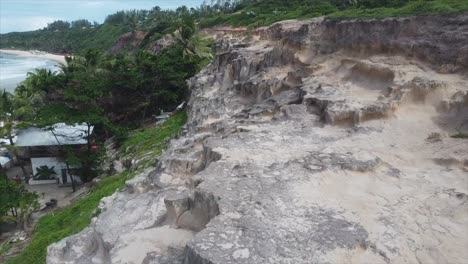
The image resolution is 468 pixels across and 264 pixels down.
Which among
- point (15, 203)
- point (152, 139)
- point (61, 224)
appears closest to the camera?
point (61, 224)

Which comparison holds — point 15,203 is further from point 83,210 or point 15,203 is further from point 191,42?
point 191,42

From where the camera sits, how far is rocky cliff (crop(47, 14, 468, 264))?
6379mm

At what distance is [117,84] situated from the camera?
3067 centimetres

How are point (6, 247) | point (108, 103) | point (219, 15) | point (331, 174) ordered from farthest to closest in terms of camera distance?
point (219, 15)
point (108, 103)
point (6, 247)
point (331, 174)

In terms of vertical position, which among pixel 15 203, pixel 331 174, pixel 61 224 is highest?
pixel 331 174

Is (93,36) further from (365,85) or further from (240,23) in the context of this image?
(365,85)

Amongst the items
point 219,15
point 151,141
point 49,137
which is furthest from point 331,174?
point 219,15

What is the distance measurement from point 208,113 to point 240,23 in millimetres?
39795

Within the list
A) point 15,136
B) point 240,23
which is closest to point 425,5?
point 15,136

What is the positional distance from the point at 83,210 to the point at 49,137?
35.5 feet

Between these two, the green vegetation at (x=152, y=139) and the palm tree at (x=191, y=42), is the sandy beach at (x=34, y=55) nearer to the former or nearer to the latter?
the palm tree at (x=191, y=42)

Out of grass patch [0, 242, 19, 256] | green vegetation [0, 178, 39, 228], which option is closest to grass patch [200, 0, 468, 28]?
green vegetation [0, 178, 39, 228]

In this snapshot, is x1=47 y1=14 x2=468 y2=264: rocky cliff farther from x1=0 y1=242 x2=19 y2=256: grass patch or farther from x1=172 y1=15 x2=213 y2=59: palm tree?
x1=172 y1=15 x2=213 y2=59: palm tree

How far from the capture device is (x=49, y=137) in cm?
2666
